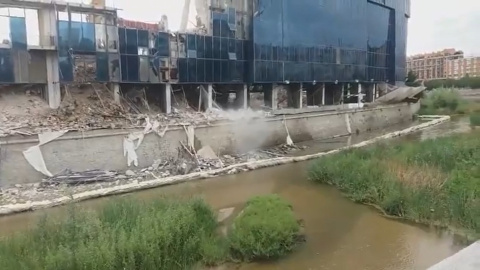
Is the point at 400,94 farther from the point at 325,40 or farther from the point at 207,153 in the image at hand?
the point at 207,153

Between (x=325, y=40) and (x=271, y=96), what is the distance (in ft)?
25.5

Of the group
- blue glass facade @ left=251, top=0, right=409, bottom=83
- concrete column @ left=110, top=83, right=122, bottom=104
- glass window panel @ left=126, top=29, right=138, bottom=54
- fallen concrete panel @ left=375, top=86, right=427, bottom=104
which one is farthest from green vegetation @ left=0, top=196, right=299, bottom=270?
fallen concrete panel @ left=375, top=86, right=427, bottom=104

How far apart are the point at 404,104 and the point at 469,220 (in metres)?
35.5

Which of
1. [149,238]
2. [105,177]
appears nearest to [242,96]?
[105,177]

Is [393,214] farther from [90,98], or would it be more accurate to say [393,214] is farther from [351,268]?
[90,98]

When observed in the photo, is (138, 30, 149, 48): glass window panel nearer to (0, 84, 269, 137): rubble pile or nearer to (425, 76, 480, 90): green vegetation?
(0, 84, 269, 137): rubble pile

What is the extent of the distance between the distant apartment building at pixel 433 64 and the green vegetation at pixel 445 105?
3967cm

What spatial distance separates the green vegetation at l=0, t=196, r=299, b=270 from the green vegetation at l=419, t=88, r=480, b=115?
43.7 m

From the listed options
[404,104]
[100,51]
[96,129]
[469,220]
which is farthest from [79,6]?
[404,104]

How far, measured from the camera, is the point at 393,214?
12.8m

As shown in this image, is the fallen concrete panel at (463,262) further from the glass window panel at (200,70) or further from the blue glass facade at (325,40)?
the blue glass facade at (325,40)

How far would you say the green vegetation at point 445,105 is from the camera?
162 ft

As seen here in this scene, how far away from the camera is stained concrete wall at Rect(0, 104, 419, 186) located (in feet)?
55.0

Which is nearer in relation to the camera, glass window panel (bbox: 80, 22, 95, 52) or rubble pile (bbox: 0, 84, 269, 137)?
rubble pile (bbox: 0, 84, 269, 137)
